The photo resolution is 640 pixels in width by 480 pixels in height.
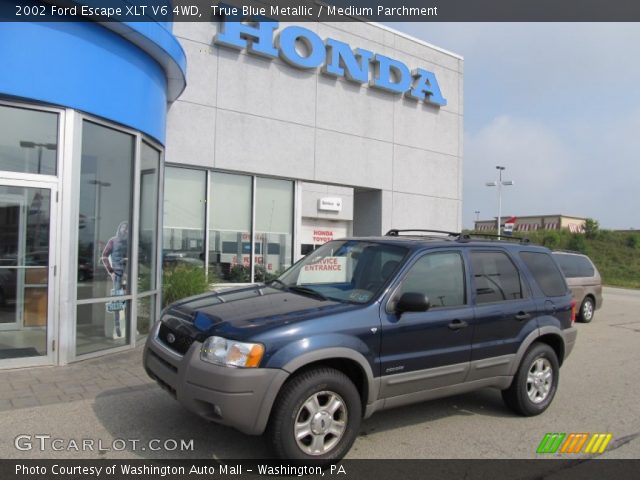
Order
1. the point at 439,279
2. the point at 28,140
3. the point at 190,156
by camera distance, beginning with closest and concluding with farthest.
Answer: the point at 439,279 < the point at 28,140 < the point at 190,156

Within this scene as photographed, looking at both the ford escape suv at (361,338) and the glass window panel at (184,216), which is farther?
the glass window panel at (184,216)

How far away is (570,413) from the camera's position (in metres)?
5.67

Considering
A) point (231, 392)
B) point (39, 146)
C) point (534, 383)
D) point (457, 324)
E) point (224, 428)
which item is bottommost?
point (224, 428)

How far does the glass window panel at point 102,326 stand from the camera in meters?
7.00

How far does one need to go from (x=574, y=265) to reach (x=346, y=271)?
10980mm

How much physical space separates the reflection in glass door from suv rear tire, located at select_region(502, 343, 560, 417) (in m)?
5.57

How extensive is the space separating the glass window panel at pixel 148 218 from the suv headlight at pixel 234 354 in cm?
468

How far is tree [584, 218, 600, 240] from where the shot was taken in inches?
1956

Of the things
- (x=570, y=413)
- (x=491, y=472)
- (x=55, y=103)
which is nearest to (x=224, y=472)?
(x=491, y=472)

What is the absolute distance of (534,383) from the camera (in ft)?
18.2

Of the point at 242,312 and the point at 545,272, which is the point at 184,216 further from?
the point at 545,272

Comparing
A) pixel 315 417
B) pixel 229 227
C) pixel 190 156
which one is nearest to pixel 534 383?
pixel 315 417

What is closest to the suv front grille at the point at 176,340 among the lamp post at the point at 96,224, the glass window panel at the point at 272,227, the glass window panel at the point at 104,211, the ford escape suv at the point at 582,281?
the glass window panel at the point at 104,211

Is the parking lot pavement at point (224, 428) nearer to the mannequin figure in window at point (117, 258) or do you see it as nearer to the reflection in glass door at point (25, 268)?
the reflection in glass door at point (25, 268)
